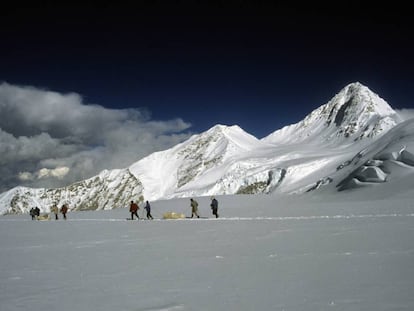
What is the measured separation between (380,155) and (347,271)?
5700 centimetres

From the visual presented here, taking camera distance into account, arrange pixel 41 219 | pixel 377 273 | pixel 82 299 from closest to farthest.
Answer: pixel 82 299, pixel 377 273, pixel 41 219

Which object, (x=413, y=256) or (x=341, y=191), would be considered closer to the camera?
(x=413, y=256)

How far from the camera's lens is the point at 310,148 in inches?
7869

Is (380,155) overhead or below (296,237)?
overhead

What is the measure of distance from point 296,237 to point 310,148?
190 m

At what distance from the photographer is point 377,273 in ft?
29.8

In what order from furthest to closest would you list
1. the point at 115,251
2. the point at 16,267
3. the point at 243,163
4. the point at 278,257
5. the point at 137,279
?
the point at 243,163
the point at 115,251
the point at 16,267
the point at 278,257
the point at 137,279

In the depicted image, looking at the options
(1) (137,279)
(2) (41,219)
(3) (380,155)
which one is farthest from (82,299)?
(3) (380,155)

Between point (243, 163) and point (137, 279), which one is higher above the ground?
point (243, 163)

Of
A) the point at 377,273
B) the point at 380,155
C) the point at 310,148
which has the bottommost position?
the point at 377,273

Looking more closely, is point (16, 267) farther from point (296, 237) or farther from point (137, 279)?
point (296, 237)

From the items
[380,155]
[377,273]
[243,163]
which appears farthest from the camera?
[243,163]

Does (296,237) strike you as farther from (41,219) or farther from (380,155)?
(380,155)

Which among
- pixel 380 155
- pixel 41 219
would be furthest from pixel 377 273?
pixel 380 155
